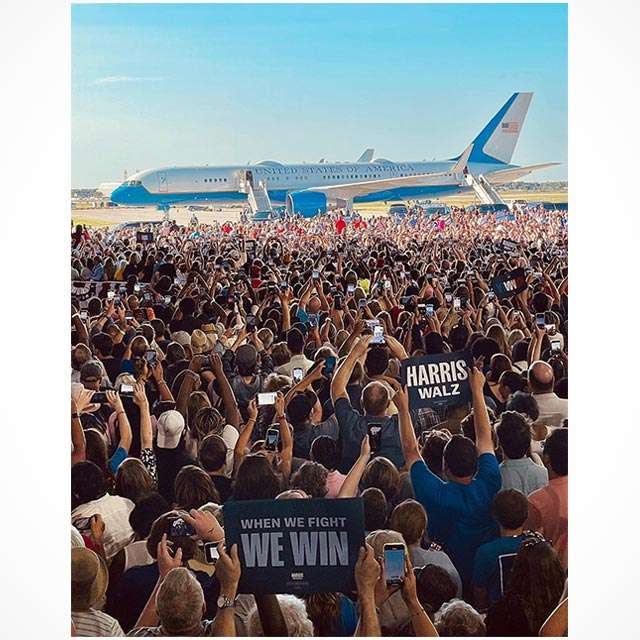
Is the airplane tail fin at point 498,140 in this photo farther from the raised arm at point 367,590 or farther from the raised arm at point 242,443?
the raised arm at point 367,590

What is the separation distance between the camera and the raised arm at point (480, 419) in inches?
209

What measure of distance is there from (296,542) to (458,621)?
101 centimetres

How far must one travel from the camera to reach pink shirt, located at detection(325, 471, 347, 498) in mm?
5348

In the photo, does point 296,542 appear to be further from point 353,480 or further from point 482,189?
point 482,189

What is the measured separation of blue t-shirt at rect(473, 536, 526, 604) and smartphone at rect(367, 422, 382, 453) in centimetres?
88


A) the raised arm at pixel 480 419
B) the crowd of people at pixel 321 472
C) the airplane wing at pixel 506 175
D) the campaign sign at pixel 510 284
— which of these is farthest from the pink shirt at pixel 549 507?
the airplane wing at pixel 506 175

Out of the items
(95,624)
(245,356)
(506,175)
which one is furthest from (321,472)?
(506,175)

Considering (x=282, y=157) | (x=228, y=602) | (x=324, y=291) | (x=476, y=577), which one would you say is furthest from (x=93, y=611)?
(x=282, y=157)

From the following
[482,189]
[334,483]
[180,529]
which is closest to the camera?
[180,529]

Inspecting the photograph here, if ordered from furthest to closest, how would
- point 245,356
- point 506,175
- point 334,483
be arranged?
point 506,175, point 245,356, point 334,483

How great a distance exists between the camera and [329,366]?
7.12 meters

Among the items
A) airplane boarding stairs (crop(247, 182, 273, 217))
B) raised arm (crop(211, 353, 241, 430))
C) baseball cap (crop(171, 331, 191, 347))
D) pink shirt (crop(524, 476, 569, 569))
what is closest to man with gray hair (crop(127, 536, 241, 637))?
raised arm (crop(211, 353, 241, 430))

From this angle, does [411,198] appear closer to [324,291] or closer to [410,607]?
[324,291]

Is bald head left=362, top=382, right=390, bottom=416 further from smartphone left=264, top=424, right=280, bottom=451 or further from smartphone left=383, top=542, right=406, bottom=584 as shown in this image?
smartphone left=383, top=542, right=406, bottom=584
